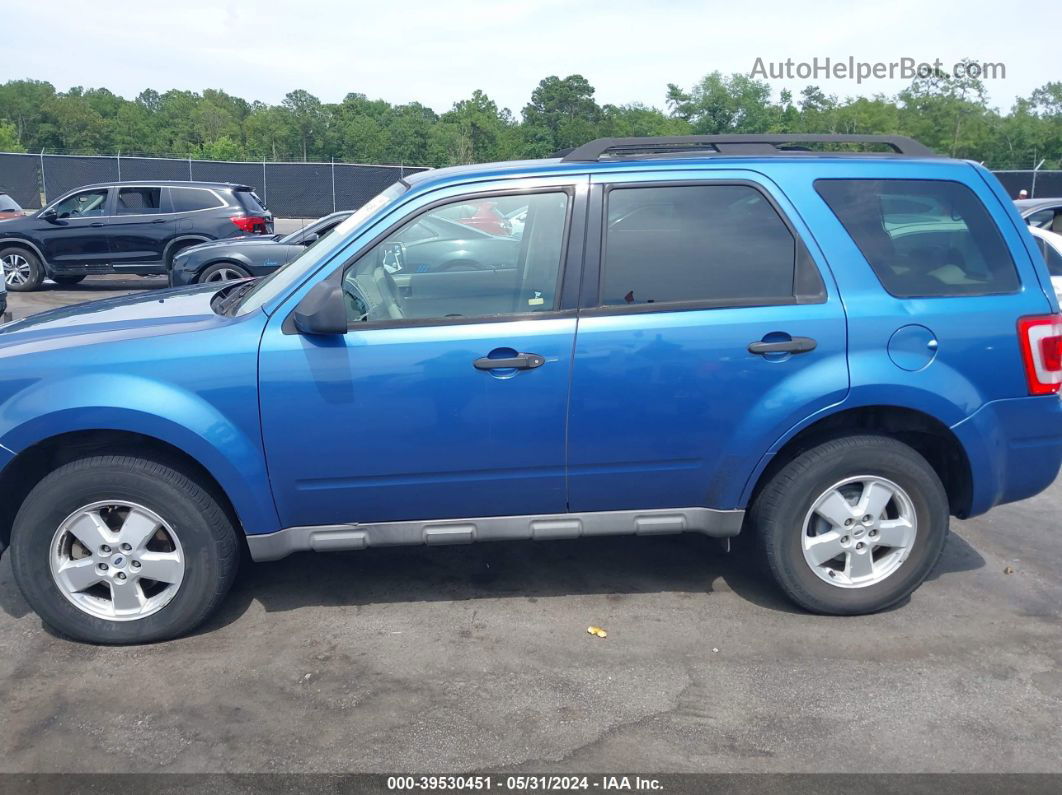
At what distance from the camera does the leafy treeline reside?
43.4 m

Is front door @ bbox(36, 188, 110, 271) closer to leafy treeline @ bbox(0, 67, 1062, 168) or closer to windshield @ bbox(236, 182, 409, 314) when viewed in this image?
windshield @ bbox(236, 182, 409, 314)

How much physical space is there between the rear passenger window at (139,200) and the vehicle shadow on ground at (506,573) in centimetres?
1134

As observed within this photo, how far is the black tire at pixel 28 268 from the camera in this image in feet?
49.6

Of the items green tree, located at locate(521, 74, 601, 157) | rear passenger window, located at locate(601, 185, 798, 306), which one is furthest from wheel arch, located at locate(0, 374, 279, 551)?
green tree, located at locate(521, 74, 601, 157)

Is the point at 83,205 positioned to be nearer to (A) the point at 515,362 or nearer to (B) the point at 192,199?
(B) the point at 192,199

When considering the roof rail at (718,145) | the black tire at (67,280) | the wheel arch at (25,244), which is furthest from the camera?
the black tire at (67,280)

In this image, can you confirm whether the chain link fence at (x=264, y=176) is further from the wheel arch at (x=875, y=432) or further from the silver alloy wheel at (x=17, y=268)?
the wheel arch at (x=875, y=432)

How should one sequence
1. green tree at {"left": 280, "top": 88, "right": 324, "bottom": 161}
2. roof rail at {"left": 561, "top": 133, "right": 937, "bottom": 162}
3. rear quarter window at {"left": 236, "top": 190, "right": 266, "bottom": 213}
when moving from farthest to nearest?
green tree at {"left": 280, "top": 88, "right": 324, "bottom": 161} → rear quarter window at {"left": 236, "top": 190, "right": 266, "bottom": 213} → roof rail at {"left": 561, "top": 133, "right": 937, "bottom": 162}

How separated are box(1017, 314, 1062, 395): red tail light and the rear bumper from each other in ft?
0.22

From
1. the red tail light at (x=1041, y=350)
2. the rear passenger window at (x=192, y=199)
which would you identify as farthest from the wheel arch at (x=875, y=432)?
the rear passenger window at (x=192, y=199)

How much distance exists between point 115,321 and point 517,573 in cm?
219

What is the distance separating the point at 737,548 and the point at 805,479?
1.10 meters

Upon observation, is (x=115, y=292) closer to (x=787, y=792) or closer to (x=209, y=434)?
(x=209, y=434)

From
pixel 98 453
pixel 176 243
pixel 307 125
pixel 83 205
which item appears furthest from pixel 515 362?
pixel 307 125
